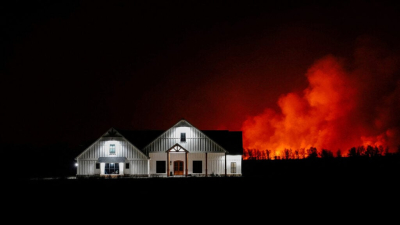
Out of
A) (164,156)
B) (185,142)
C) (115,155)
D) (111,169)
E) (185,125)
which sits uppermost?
(185,125)

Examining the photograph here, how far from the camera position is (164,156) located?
188 ft

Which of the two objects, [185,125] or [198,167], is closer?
[185,125]

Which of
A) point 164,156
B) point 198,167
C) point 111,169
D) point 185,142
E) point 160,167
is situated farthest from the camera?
point 198,167

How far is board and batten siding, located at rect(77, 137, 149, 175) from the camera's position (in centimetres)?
5478

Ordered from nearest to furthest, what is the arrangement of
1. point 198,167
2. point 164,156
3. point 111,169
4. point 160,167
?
1. point 111,169
2. point 160,167
3. point 164,156
4. point 198,167

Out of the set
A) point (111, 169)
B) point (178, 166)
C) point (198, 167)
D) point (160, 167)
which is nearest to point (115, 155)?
point (111, 169)

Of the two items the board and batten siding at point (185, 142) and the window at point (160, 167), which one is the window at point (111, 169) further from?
the window at point (160, 167)

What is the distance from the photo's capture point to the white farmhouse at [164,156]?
54750 millimetres

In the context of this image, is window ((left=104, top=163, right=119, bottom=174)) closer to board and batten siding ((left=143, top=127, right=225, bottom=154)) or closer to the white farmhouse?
the white farmhouse

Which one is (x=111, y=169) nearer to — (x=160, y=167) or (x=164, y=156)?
(x=160, y=167)

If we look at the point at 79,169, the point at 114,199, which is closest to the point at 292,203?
the point at 114,199

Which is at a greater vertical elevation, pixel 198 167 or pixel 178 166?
pixel 178 166

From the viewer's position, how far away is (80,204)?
21.3 m

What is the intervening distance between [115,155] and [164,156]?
580 cm
